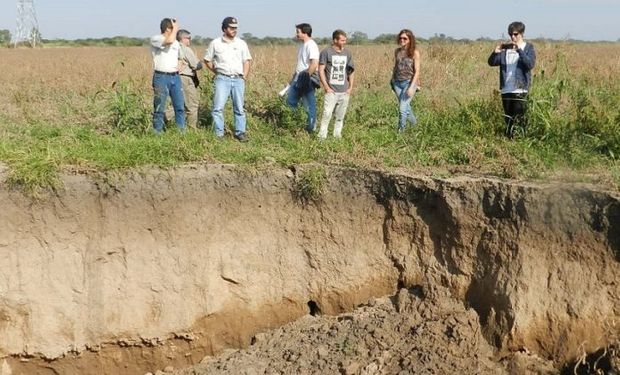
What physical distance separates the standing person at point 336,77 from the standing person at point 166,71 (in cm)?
143

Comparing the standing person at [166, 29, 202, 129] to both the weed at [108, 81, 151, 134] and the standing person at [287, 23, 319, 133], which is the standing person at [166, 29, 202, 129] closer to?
the weed at [108, 81, 151, 134]

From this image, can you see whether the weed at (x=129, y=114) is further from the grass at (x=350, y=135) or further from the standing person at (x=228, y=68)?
the standing person at (x=228, y=68)

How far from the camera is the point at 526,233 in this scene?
16.2 feet

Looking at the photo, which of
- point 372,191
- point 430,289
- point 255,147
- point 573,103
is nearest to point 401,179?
point 372,191

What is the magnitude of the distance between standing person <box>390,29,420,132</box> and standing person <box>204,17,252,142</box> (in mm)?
1562

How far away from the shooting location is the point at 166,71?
664 cm

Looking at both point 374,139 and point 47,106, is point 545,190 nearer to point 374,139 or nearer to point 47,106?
point 374,139

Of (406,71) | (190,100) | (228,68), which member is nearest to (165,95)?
(190,100)

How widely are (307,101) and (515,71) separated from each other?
218 cm

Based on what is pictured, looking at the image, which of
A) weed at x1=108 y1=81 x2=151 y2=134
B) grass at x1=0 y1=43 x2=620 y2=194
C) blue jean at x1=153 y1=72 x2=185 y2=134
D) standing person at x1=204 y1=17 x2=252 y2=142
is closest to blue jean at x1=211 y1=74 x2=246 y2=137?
standing person at x1=204 y1=17 x2=252 y2=142

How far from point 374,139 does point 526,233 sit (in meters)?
1.93

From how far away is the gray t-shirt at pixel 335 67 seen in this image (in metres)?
6.65

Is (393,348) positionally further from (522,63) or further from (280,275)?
Result: (522,63)

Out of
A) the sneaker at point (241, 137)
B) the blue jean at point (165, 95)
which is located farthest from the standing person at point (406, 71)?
the blue jean at point (165, 95)
